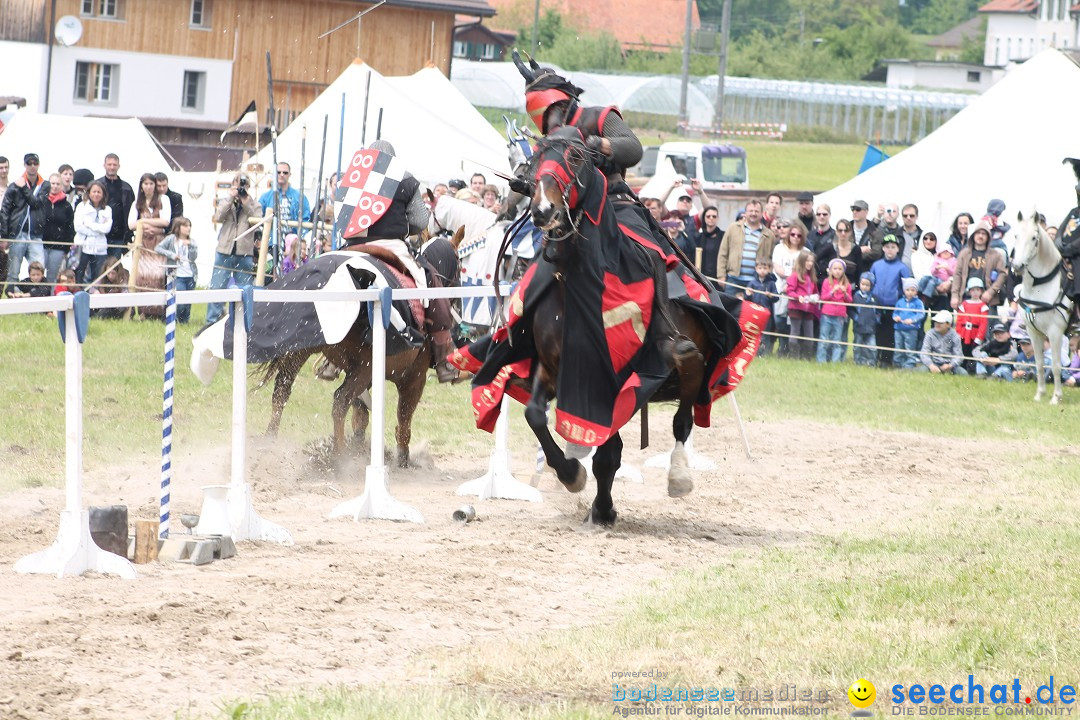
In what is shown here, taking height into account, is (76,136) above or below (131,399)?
above

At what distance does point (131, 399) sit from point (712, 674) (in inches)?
334

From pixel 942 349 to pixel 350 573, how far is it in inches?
523

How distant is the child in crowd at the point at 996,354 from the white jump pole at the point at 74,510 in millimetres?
13842

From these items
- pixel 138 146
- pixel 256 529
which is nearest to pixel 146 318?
pixel 138 146

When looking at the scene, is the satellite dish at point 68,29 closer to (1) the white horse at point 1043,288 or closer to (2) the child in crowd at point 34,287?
(2) the child in crowd at point 34,287

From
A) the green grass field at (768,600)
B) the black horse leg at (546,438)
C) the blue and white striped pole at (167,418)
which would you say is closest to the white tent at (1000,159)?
the green grass field at (768,600)

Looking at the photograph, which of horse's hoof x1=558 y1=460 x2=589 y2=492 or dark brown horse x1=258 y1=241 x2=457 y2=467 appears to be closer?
horse's hoof x1=558 y1=460 x2=589 y2=492

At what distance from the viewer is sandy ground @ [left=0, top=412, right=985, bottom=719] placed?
5.48 m

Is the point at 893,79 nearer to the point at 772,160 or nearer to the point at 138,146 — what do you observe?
the point at 772,160

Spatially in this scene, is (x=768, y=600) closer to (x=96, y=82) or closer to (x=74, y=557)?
(x=74, y=557)

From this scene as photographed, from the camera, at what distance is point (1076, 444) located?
1375cm

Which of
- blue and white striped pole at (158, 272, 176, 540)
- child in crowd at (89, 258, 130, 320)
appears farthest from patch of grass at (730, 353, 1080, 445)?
blue and white striped pole at (158, 272, 176, 540)

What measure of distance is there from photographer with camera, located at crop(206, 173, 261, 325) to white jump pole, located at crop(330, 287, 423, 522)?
31.9 ft

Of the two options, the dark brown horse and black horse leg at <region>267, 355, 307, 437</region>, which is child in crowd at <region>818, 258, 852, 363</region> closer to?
the dark brown horse
